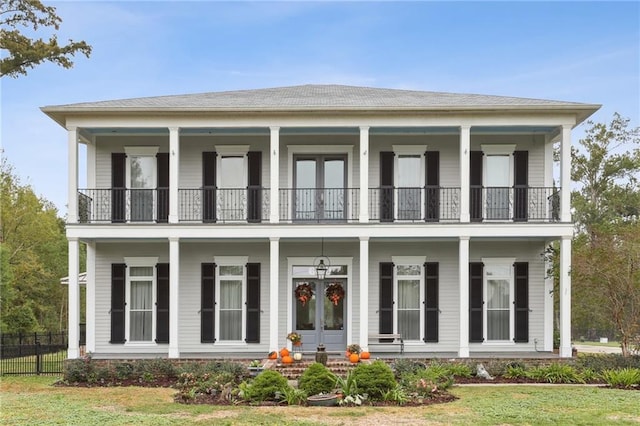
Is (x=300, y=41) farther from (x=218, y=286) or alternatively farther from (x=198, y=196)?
(x=218, y=286)

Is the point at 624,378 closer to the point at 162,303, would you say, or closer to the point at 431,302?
the point at 431,302

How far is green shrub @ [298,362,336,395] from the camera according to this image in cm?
1266

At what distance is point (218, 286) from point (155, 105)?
17.0 ft

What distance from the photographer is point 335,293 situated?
18016 millimetres

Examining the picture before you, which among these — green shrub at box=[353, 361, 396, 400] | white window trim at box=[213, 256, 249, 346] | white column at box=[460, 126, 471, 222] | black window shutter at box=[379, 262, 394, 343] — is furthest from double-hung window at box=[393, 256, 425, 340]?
green shrub at box=[353, 361, 396, 400]

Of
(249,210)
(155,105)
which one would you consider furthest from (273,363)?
(155,105)

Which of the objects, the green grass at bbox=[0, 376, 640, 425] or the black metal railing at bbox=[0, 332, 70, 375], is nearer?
the green grass at bbox=[0, 376, 640, 425]

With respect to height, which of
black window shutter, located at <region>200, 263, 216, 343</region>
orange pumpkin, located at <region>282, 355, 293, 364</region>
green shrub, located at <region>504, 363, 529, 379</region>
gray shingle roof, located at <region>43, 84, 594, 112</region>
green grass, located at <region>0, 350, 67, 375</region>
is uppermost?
gray shingle roof, located at <region>43, 84, 594, 112</region>

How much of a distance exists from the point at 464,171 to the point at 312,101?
14.4 feet

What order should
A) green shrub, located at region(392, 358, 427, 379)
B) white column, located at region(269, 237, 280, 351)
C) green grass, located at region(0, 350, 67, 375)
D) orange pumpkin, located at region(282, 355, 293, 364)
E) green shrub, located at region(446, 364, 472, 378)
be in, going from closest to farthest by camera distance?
green shrub, located at region(392, 358, 427, 379), green shrub, located at region(446, 364, 472, 378), orange pumpkin, located at region(282, 355, 293, 364), white column, located at region(269, 237, 280, 351), green grass, located at region(0, 350, 67, 375)

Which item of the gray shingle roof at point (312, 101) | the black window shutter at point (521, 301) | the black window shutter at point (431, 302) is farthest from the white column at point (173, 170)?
the black window shutter at point (521, 301)

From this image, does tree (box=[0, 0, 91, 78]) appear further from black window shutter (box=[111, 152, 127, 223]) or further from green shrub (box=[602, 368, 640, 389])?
green shrub (box=[602, 368, 640, 389])

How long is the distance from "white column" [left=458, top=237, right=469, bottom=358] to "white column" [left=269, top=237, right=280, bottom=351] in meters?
4.65

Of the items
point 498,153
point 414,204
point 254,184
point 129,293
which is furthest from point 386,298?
point 129,293
